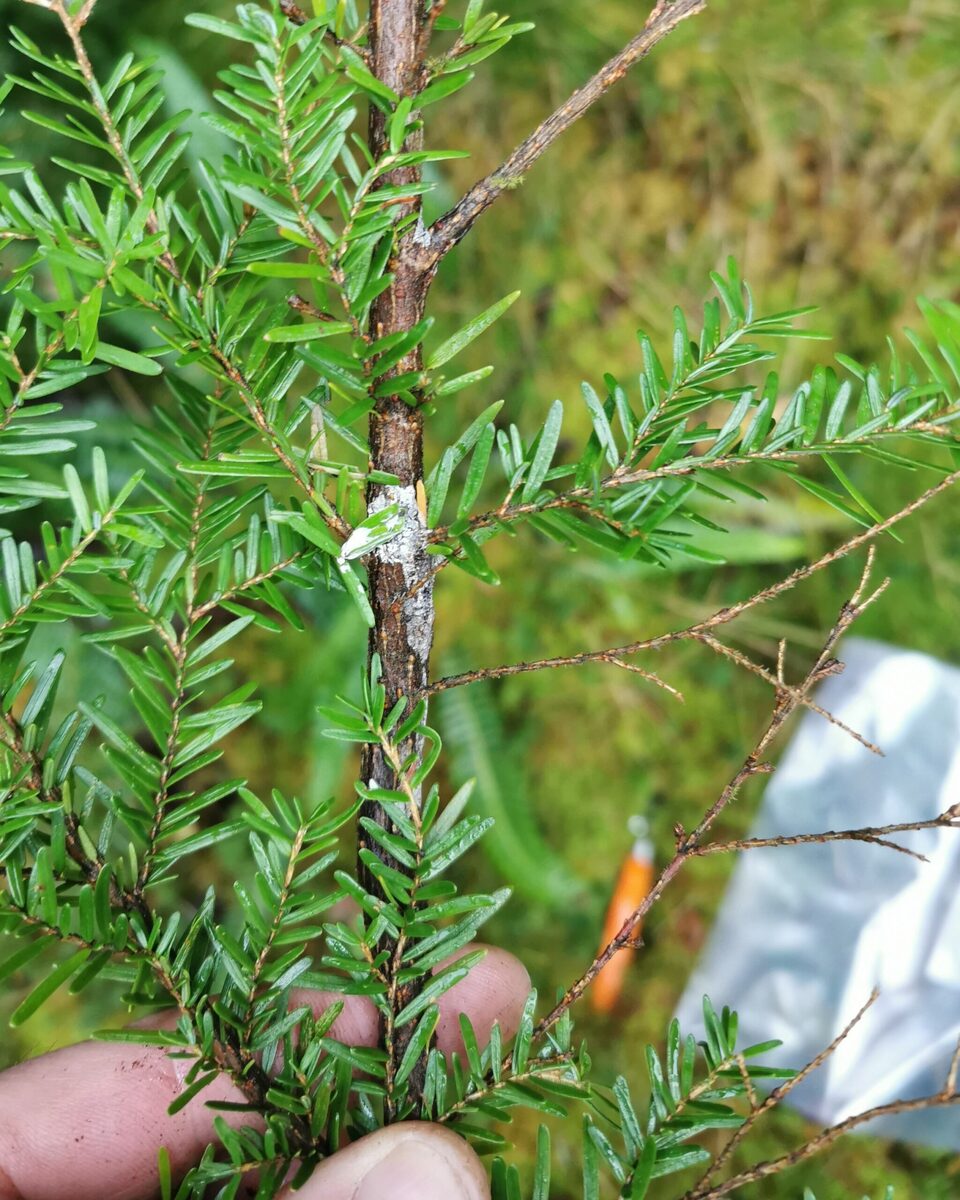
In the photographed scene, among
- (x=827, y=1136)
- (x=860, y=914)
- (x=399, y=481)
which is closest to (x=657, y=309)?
(x=860, y=914)

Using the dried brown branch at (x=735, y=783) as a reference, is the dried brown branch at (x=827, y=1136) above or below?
below

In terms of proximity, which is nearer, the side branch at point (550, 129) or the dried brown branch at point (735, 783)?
the side branch at point (550, 129)

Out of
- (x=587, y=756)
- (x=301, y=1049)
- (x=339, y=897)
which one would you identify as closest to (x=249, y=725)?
(x=587, y=756)

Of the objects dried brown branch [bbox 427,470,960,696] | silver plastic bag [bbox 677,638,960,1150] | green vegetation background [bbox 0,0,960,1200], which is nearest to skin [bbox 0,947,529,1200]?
dried brown branch [bbox 427,470,960,696]

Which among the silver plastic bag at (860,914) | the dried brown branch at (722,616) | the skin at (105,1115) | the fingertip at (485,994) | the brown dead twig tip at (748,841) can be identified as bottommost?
the silver plastic bag at (860,914)

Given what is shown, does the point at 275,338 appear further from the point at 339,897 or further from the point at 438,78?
the point at 339,897

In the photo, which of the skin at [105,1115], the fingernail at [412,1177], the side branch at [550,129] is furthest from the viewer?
the skin at [105,1115]

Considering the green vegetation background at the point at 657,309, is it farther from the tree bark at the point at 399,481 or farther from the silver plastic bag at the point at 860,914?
the tree bark at the point at 399,481

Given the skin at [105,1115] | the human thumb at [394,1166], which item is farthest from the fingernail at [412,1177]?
the skin at [105,1115]
